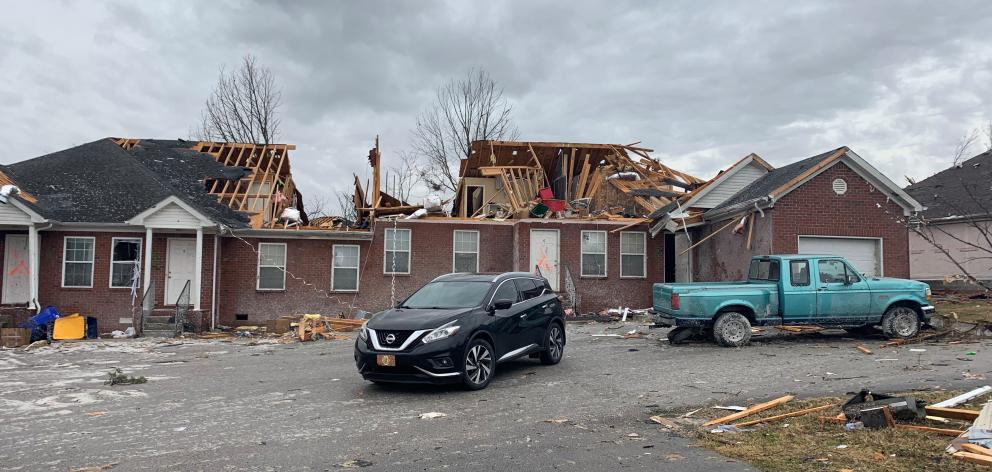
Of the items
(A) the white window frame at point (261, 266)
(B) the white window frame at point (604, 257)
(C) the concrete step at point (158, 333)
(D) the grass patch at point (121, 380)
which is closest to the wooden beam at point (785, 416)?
(D) the grass patch at point (121, 380)

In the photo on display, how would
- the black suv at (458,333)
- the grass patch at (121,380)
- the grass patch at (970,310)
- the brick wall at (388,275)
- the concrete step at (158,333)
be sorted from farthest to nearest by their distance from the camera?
the brick wall at (388,275) < the concrete step at (158,333) < the grass patch at (970,310) < the grass patch at (121,380) < the black suv at (458,333)

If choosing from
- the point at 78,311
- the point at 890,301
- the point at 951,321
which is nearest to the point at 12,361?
the point at 78,311

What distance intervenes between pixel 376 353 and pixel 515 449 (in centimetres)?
337

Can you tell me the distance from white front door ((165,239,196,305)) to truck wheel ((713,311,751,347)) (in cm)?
1534

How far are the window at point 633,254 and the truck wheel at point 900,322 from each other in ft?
31.5

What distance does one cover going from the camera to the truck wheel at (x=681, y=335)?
13.7 meters

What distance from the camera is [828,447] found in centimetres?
594

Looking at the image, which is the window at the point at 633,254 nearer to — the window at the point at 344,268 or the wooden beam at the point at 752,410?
the window at the point at 344,268

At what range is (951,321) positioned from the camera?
14.2 m

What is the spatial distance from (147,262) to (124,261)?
1.07 metres

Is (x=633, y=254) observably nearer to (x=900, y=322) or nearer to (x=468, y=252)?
(x=468, y=252)

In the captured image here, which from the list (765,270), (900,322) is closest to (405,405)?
(765,270)

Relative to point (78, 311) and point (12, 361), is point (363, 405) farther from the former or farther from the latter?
point (78, 311)

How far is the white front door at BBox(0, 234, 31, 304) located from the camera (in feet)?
63.0
